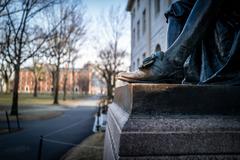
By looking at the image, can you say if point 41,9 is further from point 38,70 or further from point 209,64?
point 38,70

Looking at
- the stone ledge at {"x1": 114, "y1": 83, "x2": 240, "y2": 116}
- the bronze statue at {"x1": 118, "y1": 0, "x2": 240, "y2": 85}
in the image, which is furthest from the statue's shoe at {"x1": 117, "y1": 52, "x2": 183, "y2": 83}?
the stone ledge at {"x1": 114, "y1": 83, "x2": 240, "y2": 116}

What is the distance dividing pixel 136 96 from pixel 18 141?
294 inches

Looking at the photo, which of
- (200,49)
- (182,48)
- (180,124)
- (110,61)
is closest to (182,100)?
(180,124)

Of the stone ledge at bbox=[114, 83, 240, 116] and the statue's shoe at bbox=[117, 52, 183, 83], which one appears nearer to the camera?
the stone ledge at bbox=[114, 83, 240, 116]

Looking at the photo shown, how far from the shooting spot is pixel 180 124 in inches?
54.0

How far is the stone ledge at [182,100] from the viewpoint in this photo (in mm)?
1413

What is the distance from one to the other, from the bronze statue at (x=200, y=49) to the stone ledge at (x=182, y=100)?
7.2 inches

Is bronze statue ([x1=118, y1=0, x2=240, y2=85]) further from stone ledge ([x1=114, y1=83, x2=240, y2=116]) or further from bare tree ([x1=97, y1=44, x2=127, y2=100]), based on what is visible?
bare tree ([x1=97, y1=44, x2=127, y2=100])

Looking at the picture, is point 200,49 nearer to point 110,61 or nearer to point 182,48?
point 182,48

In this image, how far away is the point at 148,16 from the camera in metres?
17.2

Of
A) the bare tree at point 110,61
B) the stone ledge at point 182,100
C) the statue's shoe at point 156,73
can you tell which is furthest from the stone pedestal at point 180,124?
the bare tree at point 110,61

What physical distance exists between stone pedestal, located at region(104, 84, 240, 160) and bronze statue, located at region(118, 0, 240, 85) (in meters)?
0.21

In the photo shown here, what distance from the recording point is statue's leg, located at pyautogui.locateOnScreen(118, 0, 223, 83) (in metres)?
1.64

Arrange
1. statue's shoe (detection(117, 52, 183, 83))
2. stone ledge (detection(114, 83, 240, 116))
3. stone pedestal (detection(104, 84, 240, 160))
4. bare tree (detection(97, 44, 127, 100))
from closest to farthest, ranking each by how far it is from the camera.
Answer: stone pedestal (detection(104, 84, 240, 160)), stone ledge (detection(114, 83, 240, 116)), statue's shoe (detection(117, 52, 183, 83)), bare tree (detection(97, 44, 127, 100))
